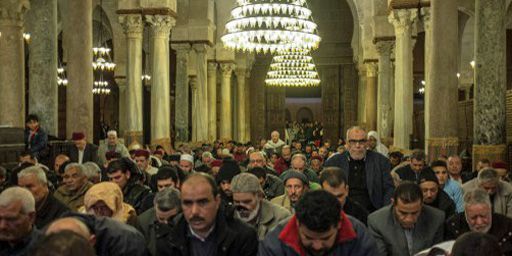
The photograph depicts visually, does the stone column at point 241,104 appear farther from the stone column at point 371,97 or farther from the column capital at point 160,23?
the column capital at point 160,23

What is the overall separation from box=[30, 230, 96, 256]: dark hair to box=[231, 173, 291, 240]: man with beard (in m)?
2.38

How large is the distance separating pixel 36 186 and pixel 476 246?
3.35 metres

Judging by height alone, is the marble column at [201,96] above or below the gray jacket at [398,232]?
above

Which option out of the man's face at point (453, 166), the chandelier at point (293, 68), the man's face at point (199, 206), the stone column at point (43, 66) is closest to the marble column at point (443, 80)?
the man's face at point (453, 166)

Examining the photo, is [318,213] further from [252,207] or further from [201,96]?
[201,96]

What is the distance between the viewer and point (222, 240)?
3684 millimetres

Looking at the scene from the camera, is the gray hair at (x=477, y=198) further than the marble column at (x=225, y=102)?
No

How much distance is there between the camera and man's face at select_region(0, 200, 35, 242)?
387 cm

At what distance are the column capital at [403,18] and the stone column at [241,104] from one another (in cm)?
1563

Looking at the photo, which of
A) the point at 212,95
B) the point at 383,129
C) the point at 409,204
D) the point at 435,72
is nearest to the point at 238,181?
the point at 409,204

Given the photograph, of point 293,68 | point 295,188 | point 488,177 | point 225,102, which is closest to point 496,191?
point 488,177

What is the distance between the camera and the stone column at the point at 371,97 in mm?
Answer: 25516

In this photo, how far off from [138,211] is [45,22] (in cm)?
728

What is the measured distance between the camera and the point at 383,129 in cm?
2094
